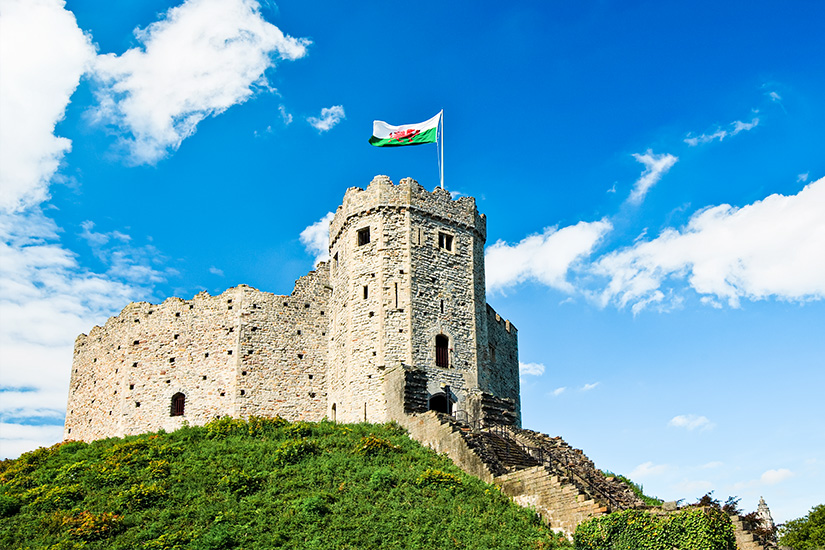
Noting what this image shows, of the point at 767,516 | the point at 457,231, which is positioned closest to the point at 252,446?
the point at 457,231

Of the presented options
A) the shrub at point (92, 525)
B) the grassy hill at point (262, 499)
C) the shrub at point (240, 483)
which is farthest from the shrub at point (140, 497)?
the shrub at point (240, 483)

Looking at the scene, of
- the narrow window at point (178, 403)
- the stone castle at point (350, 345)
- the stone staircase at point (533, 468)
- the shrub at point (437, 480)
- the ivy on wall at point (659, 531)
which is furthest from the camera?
the narrow window at point (178, 403)

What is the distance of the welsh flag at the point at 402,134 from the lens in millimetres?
37781

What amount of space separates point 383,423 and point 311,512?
10.6 m

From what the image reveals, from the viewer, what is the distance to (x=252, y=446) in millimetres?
27969

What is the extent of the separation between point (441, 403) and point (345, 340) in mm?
5420

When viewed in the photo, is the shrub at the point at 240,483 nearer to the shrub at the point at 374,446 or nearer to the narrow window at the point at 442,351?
the shrub at the point at 374,446

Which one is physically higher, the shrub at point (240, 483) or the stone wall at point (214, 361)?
the stone wall at point (214, 361)

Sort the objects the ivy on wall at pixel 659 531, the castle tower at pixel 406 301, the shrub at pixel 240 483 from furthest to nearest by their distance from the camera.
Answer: the castle tower at pixel 406 301 → the shrub at pixel 240 483 → the ivy on wall at pixel 659 531

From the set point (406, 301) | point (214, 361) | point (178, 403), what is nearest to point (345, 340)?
point (406, 301)

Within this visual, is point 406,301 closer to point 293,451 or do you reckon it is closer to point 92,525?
point 293,451

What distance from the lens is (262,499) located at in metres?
22.6

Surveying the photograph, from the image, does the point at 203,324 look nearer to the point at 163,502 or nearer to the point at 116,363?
the point at 116,363

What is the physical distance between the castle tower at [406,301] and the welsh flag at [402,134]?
227 cm
